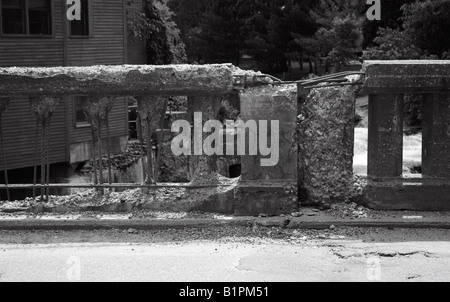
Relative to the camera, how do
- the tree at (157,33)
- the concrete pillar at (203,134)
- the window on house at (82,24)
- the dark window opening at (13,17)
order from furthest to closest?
the tree at (157,33) < the window on house at (82,24) < the dark window opening at (13,17) < the concrete pillar at (203,134)

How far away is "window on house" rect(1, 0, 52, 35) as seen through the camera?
78.9ft

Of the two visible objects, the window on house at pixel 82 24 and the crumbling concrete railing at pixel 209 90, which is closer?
the crumbling concrete railing at pixel 209 90

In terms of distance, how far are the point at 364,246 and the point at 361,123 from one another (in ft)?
82.3

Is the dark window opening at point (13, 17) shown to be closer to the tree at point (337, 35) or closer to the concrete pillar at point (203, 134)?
the tree at point (337, 35)

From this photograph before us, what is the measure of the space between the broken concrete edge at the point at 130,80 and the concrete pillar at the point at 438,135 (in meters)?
1.60

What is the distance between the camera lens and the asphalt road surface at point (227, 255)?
5219 mm

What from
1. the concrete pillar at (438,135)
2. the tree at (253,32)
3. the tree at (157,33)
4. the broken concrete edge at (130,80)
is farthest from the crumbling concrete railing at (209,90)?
the tree at (253,32)

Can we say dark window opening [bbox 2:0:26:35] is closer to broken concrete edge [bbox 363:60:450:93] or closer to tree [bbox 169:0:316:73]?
tree [bbox 169:0:316:73]


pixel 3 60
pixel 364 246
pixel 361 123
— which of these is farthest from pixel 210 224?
pixel 361 123

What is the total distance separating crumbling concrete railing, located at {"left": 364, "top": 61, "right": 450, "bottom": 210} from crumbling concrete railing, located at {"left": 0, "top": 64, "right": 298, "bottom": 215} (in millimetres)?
799

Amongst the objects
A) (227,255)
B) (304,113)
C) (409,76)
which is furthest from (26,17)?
(227,255)

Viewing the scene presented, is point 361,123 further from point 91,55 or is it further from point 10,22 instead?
point 10,22

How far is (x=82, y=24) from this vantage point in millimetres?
27281

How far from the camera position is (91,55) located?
2738 centimetres
